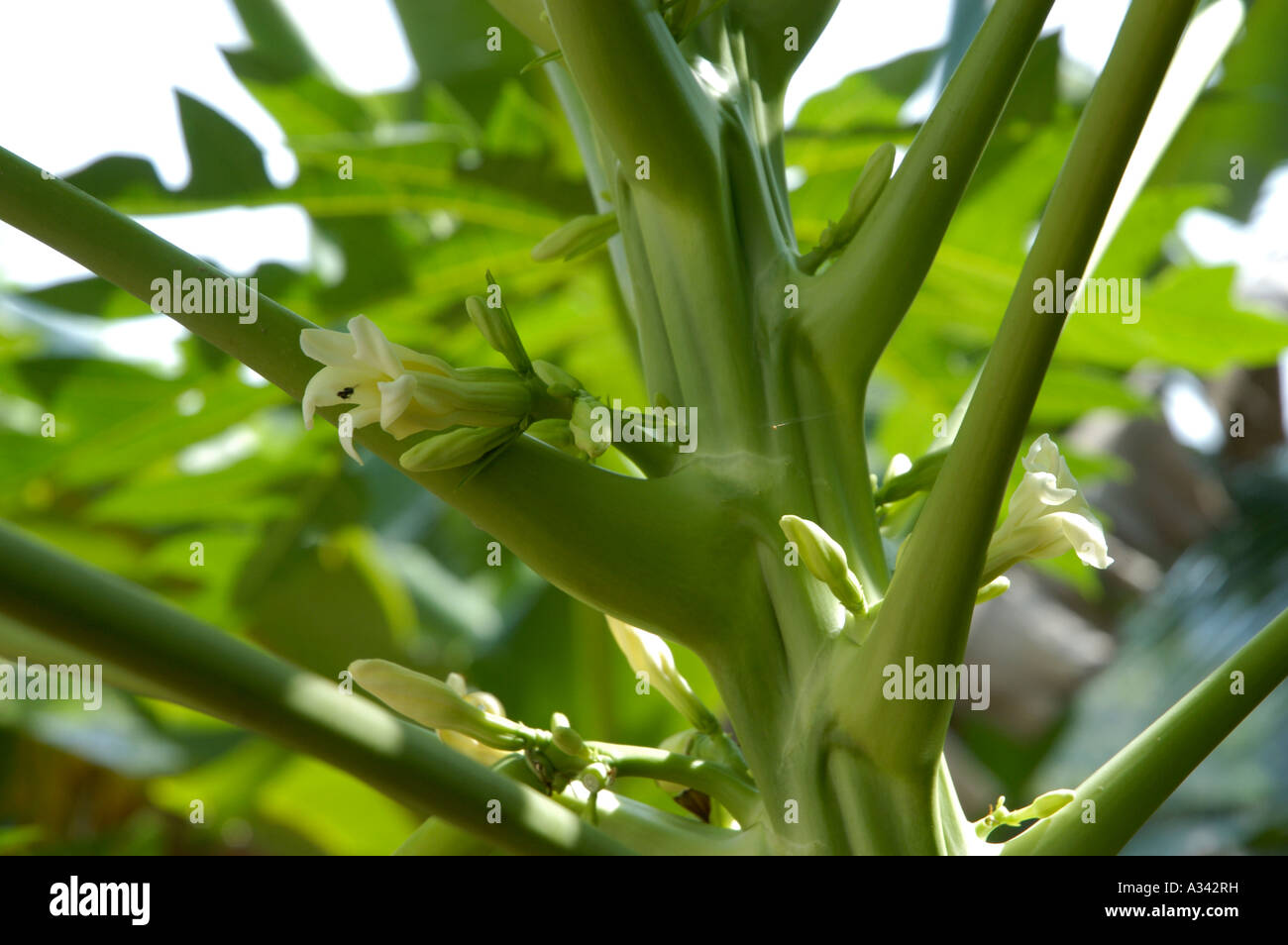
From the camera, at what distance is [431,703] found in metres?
0.73

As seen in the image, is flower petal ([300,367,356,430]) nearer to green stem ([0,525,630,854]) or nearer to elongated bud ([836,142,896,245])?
green stem ([0,525,630,854])

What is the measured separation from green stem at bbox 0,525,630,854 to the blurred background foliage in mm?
304

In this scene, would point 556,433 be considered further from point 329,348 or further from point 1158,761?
point 1158,761

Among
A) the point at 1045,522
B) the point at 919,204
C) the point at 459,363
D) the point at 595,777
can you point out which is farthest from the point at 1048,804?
the point at 459,363

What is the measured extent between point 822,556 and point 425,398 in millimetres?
247

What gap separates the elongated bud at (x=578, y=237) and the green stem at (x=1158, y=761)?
0.52 metres

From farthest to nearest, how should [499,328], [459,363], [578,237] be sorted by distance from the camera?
[459,363]
[578,237]
[499,328]

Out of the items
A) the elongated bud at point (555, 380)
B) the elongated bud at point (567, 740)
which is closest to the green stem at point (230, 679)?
the elongated bud at point (567, 740)

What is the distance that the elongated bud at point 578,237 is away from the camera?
87 centimetres

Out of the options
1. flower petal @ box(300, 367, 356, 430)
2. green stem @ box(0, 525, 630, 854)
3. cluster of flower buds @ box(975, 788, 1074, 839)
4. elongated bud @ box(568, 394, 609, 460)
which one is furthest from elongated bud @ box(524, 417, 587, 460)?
cluster of flower buds @ box(975, 788, 1074, 839)

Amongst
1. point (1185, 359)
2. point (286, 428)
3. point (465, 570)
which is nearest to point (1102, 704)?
point (465, 570)

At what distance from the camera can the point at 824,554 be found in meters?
0.65

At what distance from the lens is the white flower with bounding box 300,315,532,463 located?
2.12 feet
